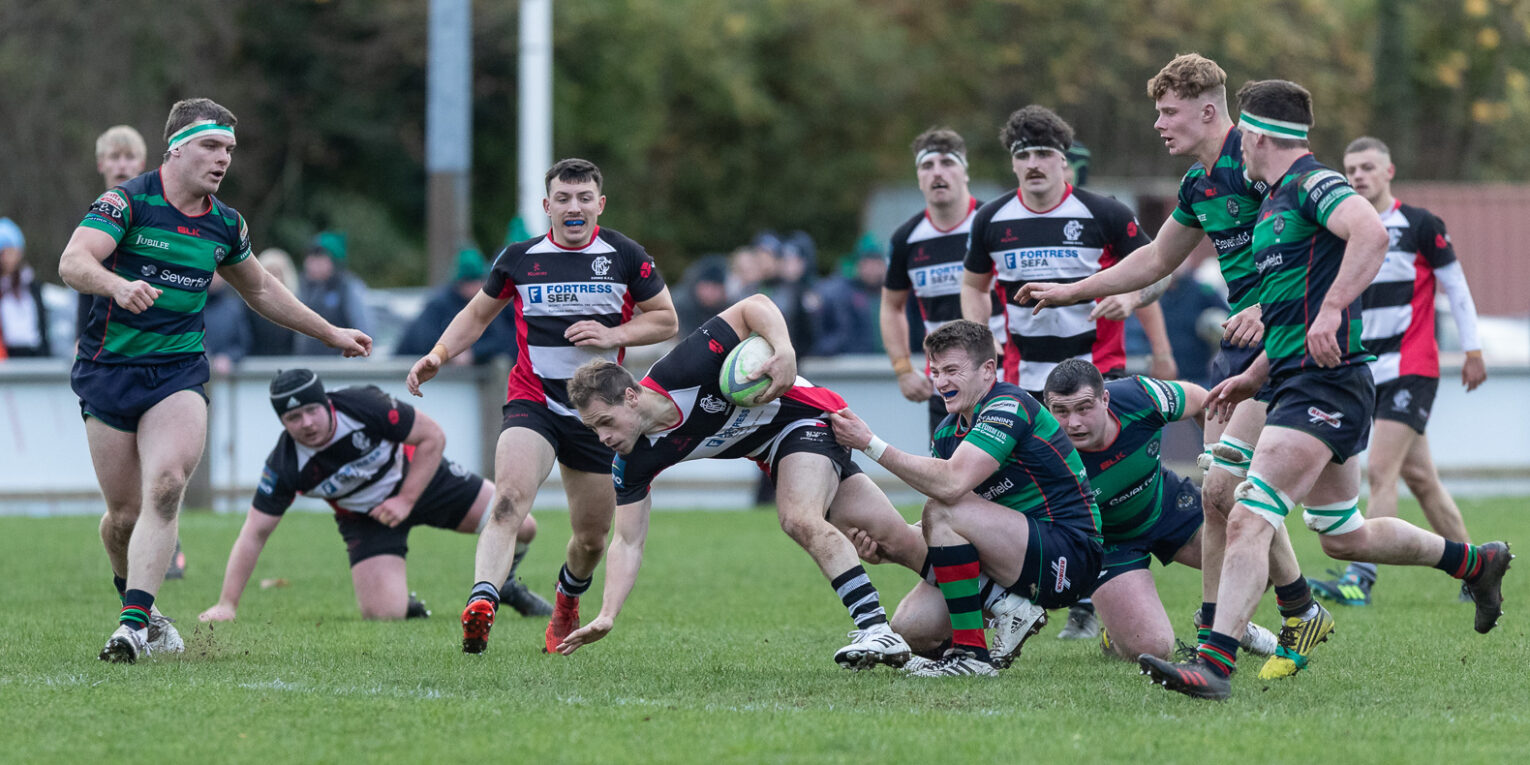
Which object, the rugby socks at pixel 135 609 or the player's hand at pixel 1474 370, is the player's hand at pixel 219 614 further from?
the player's hand at pixel 1474 370

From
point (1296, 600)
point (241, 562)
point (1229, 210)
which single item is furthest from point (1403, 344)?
point (241, 562)

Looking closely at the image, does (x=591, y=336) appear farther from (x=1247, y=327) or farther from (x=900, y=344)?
(x=1247, y=327)

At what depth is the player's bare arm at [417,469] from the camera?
9.48m

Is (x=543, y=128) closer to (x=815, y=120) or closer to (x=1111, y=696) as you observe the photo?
(x=1111, y=696)

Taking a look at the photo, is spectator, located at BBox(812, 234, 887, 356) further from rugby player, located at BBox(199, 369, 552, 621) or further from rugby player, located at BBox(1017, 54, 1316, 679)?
rugby player, located at BBox(1017, 54, 1316, 679)

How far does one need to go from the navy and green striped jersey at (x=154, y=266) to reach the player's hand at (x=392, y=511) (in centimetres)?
189

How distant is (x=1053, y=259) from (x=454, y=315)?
25.5 feet

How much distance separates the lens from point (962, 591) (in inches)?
275

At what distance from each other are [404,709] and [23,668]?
6.75ft

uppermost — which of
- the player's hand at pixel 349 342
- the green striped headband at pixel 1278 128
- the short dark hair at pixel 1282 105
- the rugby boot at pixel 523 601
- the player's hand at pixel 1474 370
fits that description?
the short dark hair at pixel 1282 105

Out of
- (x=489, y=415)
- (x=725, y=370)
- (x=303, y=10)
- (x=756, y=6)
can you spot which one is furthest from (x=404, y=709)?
(x=756, y=6)

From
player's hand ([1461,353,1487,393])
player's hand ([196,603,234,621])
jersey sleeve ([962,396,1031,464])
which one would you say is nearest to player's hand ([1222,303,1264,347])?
jersey sleeve ([962,396,1031,464])

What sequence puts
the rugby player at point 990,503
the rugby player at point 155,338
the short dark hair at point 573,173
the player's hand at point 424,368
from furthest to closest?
the short dark hair at point 573,173
the player's hand at point 424,368
the rugby player at point 155,338
the rugby player at point 990,503

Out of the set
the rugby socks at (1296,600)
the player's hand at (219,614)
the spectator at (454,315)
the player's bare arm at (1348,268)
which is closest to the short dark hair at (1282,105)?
the player's bare arm at (1348,268)
